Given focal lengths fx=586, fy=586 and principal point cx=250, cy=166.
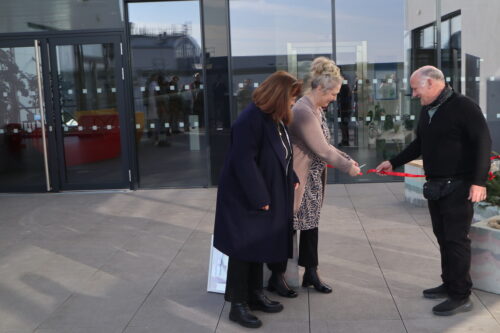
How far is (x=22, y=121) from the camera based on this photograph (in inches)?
391

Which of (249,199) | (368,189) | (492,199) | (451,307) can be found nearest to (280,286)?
(249,199)

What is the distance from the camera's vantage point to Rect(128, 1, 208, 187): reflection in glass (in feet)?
31.6

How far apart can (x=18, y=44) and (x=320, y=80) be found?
22.7ft

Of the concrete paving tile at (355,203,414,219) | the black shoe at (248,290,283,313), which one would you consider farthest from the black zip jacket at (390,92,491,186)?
the concrete paving tile at (355,203,414,219)

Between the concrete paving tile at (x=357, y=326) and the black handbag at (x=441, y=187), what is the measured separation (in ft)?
3.06

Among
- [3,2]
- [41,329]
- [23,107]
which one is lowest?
[41,329]

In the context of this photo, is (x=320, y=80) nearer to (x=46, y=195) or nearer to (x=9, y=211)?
(x=9, y=211)

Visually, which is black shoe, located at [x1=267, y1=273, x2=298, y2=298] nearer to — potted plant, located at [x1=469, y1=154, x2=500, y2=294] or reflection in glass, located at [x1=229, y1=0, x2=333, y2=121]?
potted plant, located at [x1=469, y1=154, x2=500, y2=294]

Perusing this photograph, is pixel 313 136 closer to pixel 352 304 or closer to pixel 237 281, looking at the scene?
pixel 237 281

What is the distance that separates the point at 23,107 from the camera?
990 cm

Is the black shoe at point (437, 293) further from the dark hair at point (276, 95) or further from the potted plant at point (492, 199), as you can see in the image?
the dark hair at point (276, 95)

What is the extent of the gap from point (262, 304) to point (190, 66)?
6.03 m

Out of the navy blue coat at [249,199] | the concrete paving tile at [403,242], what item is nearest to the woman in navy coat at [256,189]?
the navy blue coat at [249,199]

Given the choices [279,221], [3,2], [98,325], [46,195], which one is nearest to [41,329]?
[98,325]
